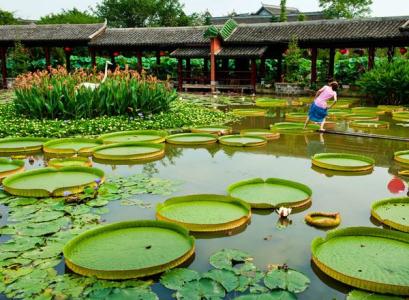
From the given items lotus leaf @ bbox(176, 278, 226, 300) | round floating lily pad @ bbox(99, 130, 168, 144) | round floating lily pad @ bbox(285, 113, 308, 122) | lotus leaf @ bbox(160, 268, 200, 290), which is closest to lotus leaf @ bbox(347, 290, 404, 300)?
lotus leaf @ bbox(176, 278, 226, 300)

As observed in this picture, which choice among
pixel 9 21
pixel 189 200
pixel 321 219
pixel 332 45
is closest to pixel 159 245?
pixel 189 200

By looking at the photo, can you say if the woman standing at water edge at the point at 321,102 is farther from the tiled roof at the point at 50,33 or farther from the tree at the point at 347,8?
the tree at the point at 347,8

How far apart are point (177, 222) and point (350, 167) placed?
3551 millimetres

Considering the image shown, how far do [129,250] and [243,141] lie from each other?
18.5ft

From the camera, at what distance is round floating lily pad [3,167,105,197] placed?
224 inches

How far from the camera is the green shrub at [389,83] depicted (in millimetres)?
15719

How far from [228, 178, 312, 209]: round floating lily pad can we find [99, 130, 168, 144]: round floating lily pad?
3848 mm

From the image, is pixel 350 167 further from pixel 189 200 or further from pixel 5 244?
pixel 5 244

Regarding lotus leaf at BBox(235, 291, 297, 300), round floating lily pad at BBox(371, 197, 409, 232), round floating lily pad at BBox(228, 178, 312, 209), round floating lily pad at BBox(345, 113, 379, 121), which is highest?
round floating lily pad at BBox(345, 113, 379, 121)

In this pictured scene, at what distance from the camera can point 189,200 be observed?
17.4 feet

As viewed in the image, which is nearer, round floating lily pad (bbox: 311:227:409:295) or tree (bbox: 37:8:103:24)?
round floating lily pad (bbox: 311:227:409:295)

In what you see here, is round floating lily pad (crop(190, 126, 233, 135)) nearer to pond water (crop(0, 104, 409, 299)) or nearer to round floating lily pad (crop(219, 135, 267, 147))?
round floating lily pad (crop(219, 135, 267, 147))

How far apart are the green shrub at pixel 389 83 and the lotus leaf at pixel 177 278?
14.4 m

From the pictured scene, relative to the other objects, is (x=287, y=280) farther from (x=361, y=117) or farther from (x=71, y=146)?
(x=361, y=117)
